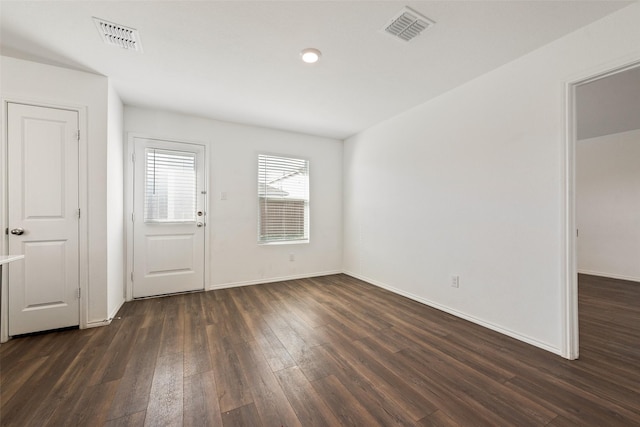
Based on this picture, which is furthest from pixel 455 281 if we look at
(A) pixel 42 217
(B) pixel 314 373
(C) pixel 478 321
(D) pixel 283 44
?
(A) pixel 42 217

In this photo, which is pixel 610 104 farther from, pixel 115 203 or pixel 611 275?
pixel 115 203

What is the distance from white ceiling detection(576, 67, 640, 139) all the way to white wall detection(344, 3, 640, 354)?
1.52 ft

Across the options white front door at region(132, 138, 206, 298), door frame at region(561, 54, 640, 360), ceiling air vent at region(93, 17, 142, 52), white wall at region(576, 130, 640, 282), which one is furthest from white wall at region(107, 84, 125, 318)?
white wall at region(576, 130, 640, 282)

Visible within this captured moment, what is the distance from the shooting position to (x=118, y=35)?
6.68 ft

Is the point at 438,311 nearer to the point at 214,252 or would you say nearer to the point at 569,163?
the point at 569,163

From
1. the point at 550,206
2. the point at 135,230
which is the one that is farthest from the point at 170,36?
the point at 550,206

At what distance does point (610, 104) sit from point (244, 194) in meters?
5.12

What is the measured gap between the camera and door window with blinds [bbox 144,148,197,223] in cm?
347

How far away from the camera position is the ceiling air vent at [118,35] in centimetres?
193

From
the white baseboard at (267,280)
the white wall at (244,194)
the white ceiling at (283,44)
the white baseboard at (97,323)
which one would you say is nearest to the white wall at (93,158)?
the white baseboard at (97,323)

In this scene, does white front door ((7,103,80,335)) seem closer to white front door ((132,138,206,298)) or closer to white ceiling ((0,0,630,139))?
white ceiling ((0,0,630,139))

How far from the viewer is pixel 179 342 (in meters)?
2.27

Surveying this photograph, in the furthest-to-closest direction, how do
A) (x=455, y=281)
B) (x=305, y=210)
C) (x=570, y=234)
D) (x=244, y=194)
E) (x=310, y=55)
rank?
(x=305, y=210)
(x=244, y=194)
(x=455, y=281)
(x=310, y=55)
(x=570, y=234)

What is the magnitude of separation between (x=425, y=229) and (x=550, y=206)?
129 cm
